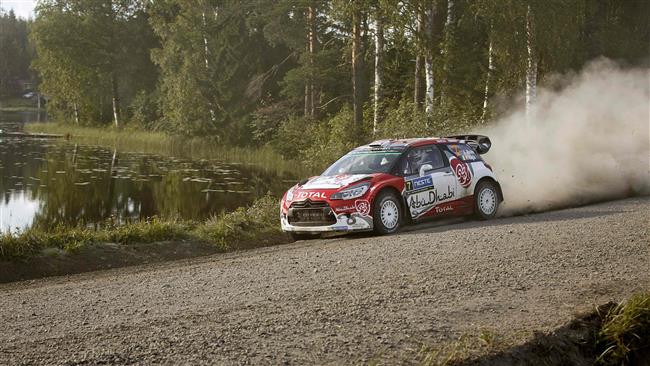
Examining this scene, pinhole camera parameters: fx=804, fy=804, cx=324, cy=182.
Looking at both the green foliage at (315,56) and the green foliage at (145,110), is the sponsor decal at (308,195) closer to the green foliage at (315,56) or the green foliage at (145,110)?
the green foliage at (315,56)

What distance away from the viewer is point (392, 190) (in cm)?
1516

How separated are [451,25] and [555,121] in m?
5.15

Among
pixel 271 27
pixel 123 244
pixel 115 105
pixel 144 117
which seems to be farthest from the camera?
pixel 115 105

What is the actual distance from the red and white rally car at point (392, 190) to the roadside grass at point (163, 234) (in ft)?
2.99

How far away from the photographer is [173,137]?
169 ft

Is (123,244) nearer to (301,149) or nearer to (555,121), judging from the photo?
(555,121)

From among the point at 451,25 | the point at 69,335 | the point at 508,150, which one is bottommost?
the point at 69,335

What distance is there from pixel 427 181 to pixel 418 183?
288 millimetres

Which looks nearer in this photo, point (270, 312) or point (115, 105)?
point (270, 312)

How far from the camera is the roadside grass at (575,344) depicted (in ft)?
22.9

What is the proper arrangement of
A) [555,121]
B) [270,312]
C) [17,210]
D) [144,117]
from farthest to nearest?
[144,117] → [555,121] → [17,210] → [270,312]

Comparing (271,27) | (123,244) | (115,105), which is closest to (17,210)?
(123,244)

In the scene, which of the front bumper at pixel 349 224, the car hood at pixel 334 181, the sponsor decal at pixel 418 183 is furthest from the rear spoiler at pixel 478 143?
the front bumper at pixel 349 224

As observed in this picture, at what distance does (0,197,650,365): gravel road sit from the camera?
23.3ft
